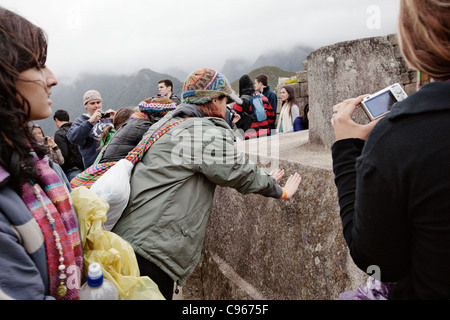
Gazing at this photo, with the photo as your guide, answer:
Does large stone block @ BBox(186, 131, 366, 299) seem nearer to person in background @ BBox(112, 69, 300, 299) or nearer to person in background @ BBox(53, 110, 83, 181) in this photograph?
person in background @ BBox(112, 69, 300, 299)

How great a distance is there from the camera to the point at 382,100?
3.89 ft

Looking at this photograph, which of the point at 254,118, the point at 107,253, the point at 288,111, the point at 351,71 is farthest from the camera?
the point at 288,111

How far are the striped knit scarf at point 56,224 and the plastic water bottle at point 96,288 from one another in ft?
0.11

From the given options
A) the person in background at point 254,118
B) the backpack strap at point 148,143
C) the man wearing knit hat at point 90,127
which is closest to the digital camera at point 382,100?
the backpack strap at point 148,143

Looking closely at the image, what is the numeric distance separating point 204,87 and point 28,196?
1398 mm

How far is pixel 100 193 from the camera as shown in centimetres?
179

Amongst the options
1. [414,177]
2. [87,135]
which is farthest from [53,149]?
[414,177]

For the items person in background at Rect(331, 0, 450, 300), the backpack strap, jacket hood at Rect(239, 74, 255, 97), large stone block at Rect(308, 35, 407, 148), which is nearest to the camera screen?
person in background at Rect(331, 0, 450, 300)

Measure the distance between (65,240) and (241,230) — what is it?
6.88ft

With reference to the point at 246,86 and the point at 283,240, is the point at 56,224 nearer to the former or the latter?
the point at 283,240

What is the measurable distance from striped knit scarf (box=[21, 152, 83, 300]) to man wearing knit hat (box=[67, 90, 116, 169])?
124 inches

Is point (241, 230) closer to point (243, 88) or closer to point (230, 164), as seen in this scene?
point (230, 164)

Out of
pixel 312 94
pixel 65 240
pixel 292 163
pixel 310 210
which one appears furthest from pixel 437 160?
pixel 312 94

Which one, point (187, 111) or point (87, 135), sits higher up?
point (187, 111)
